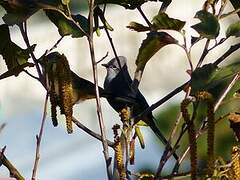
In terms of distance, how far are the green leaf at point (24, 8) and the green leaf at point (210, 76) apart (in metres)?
0.18

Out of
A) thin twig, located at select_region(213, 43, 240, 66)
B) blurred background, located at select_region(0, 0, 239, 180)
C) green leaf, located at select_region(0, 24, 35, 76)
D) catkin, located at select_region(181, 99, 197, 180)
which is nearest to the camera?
catkin, located at select_region(181, 99, 197, 180)

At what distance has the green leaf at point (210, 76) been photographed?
785 mm

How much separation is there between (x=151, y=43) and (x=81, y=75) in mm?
4568

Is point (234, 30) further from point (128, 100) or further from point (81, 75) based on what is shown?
point (81, 75)

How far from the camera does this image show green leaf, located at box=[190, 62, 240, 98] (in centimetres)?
79

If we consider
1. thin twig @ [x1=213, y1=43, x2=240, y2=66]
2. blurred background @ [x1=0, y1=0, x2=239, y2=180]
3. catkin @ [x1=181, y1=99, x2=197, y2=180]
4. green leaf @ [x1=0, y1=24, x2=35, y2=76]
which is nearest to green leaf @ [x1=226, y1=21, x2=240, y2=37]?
thin twig @ [x1=213, y1=43, x2=240, y2=66]

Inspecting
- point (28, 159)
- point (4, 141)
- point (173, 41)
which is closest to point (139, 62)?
point (173, 41)

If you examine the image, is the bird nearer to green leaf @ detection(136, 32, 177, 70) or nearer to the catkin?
green leaf @ detection(136, 32, 177, 70)

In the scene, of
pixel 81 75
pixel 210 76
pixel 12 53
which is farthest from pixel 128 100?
pixel 81 75

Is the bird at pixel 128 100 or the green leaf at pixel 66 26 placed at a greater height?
the bird at pixel 128 100

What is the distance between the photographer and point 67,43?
5.75m

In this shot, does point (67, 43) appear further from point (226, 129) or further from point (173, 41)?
point (173, 41)

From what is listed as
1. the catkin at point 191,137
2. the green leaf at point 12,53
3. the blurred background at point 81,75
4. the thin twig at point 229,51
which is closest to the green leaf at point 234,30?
the thin twig at point 229,51

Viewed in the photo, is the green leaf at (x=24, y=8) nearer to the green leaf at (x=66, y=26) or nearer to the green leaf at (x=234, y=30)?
the green leaf at (x=66, y=26)
